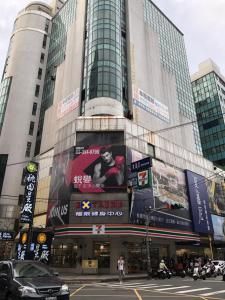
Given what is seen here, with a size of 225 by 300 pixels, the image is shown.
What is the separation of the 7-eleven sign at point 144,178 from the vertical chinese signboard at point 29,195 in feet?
35.9

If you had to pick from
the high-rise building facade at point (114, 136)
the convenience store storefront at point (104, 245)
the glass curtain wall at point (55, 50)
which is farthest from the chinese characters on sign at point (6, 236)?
the glass curtain wall at point (55, 50)

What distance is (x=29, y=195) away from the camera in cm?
2858

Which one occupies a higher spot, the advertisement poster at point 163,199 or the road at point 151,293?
the advertisement poster at point 163,199

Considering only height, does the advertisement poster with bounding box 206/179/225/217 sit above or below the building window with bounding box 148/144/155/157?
below

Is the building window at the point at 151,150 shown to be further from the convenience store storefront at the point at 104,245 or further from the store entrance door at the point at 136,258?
the store entrance door at the point at 136,258

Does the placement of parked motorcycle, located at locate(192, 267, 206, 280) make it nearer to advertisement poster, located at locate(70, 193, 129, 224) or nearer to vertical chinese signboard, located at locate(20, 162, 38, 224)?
advertisement poster, located at locate(70, 193, 129, 224)

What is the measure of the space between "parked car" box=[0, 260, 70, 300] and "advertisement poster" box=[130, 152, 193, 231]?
2227cm

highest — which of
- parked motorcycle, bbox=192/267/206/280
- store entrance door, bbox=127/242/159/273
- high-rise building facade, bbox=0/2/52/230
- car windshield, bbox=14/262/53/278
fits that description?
high-rise building facade, bbox=0/2/52/230

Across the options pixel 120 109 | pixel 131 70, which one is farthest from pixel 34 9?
pixel 120 109

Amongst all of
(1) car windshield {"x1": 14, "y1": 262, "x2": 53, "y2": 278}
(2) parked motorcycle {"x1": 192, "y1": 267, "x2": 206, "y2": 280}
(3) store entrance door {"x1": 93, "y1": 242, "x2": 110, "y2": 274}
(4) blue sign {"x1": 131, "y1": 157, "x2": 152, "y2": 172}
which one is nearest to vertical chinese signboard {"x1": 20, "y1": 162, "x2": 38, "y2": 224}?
(3) store entrance door {"x1": 93, "y1": 242, "x2": 110, "y2": 274}

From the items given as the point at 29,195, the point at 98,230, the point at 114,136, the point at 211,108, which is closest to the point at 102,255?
the point at 98,230

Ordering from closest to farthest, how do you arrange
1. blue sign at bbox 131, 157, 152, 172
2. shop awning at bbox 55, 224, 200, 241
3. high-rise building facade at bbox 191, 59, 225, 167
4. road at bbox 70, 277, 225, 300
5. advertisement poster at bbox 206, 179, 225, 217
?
road at bbox 70, 277, 225, 300, blue sign at bbox 131, 157, 152, 172, shop awning at bbox 55, 224, 200, 241, advertisement poster at bbox 206, 179, 225, 217, high-rise building facade at bbox 191, 59, 225, 167

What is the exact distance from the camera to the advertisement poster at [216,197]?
148 feet

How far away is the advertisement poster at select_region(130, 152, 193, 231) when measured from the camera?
32.7 m
